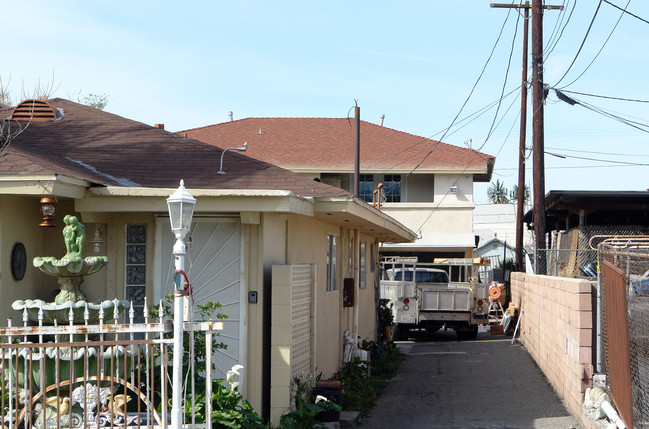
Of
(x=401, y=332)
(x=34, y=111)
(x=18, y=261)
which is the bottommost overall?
(x=401, y=332)

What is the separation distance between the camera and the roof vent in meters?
11.8

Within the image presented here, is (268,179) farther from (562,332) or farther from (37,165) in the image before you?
(562,332)

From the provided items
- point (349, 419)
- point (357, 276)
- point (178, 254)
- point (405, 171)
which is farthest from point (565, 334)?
point (405, 171)

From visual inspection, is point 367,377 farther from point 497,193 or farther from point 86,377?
point 497,193

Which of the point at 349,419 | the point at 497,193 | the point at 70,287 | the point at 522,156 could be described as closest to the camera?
the point at 70,287

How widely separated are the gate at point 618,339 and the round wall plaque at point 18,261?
6056mm

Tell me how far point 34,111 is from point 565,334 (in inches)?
329

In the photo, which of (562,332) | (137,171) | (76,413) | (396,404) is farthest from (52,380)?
(562,332)

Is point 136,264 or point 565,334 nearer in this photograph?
point 136,264

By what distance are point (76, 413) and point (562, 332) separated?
7.25 metres

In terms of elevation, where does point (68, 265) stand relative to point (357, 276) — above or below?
above

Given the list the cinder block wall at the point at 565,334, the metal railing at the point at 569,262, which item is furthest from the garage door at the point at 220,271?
the metal railing at the point at 569,262

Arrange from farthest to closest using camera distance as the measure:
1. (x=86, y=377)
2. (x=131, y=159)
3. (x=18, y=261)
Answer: (x=131, y=159) < (x=18, y=261) < (x=86, y=377)

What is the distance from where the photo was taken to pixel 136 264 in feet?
30.2
